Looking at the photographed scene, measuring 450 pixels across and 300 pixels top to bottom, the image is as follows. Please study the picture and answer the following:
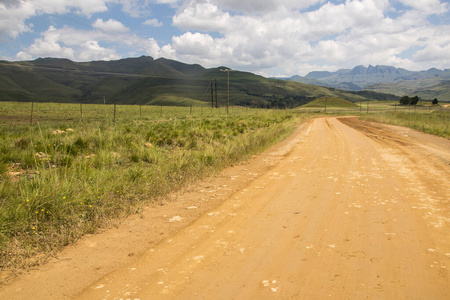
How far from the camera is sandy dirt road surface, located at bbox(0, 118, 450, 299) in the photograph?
9.59 ft

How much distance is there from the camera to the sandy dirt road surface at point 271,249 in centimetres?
292

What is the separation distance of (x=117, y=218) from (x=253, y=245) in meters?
2.41

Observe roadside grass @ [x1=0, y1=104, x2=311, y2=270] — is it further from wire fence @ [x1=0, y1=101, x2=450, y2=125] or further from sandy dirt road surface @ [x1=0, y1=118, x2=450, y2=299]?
wire fence @ [x1=0, y1=101, x2=450, y2=125]

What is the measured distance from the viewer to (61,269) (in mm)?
3355

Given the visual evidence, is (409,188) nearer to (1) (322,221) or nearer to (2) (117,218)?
(1) (322,221)

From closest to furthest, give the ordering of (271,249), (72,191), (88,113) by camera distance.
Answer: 1. (271,249)
2. (72,191)
3. (88,113)

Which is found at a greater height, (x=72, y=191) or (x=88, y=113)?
(x=88, y=113)

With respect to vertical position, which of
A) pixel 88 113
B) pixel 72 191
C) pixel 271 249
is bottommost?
→ pixel 271 249

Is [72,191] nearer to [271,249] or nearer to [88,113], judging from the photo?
[271,249]

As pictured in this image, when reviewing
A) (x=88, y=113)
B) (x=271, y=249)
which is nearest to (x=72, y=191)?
(x=271, y=249)

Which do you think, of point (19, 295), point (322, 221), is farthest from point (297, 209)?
point (19, 295)

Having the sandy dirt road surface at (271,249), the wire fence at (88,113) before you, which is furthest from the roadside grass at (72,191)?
the wire fence at (88,113)

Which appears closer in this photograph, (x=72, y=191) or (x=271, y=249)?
(x=271, y=249)

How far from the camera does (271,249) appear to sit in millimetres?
3717
